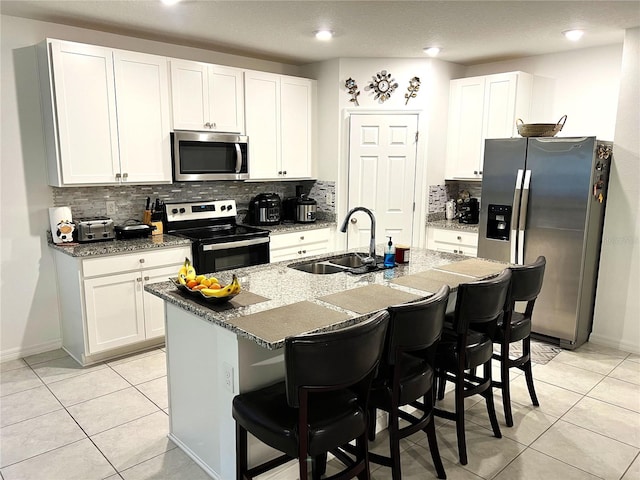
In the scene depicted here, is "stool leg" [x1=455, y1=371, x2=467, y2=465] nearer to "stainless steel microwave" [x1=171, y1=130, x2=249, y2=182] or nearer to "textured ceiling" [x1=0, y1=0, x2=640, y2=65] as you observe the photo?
"textured ceiling" [x1=0, y1=0, x2=640, y2=65]

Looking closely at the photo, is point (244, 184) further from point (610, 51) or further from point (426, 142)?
point (610, 51)

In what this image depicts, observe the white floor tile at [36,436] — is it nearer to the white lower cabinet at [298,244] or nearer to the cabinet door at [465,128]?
the white lower cabinet at [298,244]

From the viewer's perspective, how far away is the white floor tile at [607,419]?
277cm

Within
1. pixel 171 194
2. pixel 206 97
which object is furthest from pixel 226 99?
pixel 171 194

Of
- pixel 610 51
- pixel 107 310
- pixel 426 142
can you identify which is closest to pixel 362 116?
pixel 426 142

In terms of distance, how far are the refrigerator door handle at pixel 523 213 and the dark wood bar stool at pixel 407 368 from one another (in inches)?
85.7

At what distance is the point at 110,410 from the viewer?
2986 millimetres

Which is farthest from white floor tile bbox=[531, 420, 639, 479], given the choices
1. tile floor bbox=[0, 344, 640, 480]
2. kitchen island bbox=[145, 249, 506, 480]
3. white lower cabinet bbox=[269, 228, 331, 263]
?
white lower cabinet bbox=[269, 228, 331, 263]

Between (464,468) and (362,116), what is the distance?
3545 mm

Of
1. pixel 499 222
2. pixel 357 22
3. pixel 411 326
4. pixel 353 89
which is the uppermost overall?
pixel 357 22

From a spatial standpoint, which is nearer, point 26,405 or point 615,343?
point 26,405

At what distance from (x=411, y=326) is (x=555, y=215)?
2.59 meters

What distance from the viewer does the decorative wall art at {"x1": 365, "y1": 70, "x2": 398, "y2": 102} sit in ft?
15.9

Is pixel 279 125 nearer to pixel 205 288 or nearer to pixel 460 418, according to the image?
pixel 205 288
